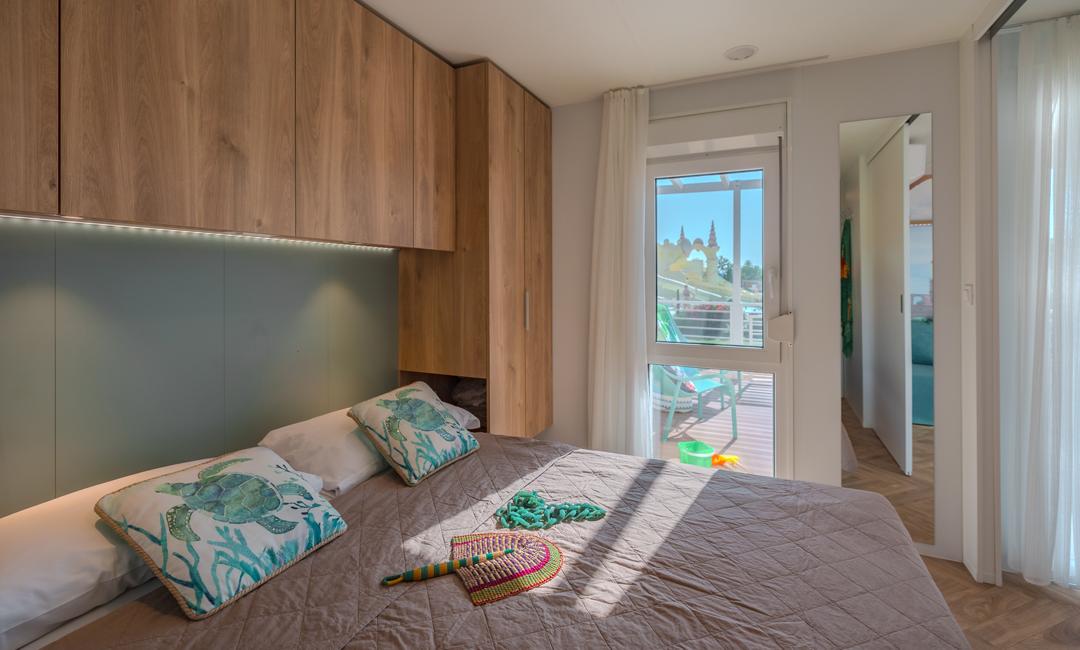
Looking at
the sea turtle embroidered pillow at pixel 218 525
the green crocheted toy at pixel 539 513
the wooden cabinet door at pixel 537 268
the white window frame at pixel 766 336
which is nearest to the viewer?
the sea turtle embroidered pillow at pixel 218 525

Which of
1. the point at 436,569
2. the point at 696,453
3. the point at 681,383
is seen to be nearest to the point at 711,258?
the point at 681,383

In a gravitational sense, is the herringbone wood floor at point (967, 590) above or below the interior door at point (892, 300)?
below

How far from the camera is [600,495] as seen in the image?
6.06ft

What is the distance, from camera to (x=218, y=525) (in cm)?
129

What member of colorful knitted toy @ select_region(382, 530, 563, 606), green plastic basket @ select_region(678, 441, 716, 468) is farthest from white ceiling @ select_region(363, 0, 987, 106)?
green plastic basket @ select_region(678, 441, 716, 468)

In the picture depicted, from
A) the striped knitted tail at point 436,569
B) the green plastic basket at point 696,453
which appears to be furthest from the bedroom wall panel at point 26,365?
the green plastic basket at point 696,453

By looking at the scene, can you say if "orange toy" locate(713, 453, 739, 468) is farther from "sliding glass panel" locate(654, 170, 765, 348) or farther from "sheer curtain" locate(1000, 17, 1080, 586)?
"sheer curtain" locate(1000, 17, 1080, 586)

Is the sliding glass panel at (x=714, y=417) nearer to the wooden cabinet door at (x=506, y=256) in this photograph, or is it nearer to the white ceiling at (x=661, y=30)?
the wooden cabinet door at (x=506, y=256)

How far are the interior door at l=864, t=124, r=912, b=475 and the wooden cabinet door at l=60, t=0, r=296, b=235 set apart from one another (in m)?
2.79

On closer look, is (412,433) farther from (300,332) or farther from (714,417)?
(714,417)

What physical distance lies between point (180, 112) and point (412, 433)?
127cm

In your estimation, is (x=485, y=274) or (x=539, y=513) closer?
(x=539, y=513)

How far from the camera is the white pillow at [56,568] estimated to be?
1070 mm

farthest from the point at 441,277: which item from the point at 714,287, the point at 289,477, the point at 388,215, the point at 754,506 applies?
the point at 754,506
